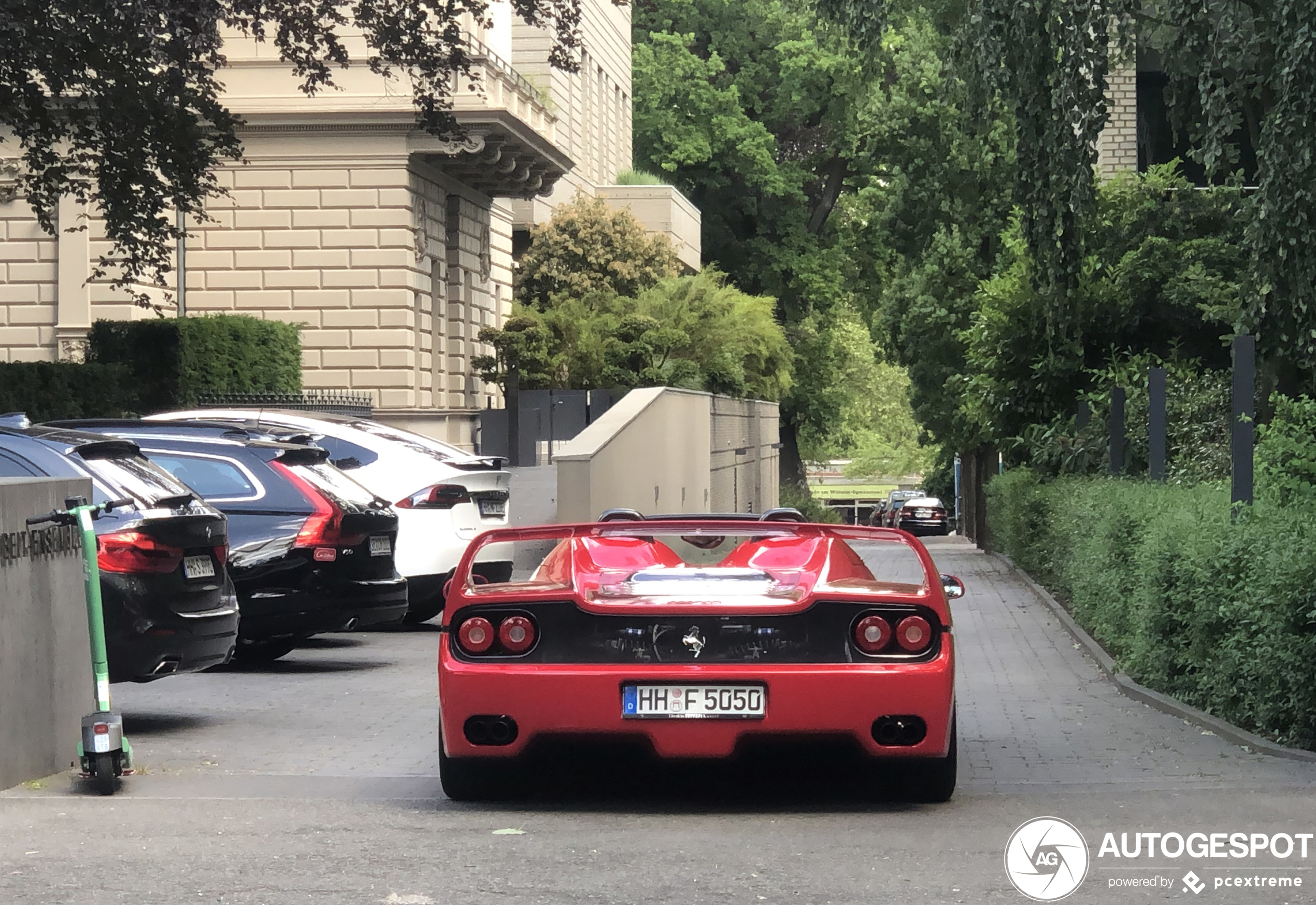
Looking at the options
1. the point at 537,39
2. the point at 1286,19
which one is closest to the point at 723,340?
the point at 537,39

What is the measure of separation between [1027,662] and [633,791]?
25.2 feet

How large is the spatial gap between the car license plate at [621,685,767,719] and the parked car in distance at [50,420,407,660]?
263 inches

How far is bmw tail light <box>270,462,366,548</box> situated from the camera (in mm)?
13938

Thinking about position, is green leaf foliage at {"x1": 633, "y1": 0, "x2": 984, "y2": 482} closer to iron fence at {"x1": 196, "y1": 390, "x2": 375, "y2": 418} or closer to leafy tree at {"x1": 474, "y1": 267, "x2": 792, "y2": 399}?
leafy tree at {"x1": 474, "y1": 267, "x2": 792, "y2": 399}

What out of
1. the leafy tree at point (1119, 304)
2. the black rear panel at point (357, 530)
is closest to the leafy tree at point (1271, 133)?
the black rear panel at point (357, 530)

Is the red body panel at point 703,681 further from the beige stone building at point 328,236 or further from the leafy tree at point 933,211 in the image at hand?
the beige stone building at point 328,236

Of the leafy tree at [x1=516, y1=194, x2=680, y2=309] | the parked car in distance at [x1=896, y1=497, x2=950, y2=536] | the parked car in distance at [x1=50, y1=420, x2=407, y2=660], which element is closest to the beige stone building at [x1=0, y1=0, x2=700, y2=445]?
the leafy tree at [x1=516, y1=194, x2=680, y2=309]

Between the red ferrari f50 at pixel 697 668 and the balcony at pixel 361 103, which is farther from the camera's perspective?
the balcony at pixel 361 103

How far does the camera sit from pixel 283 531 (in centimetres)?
1394

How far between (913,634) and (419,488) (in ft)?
32.1

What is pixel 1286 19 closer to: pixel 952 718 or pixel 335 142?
pixel 952 718

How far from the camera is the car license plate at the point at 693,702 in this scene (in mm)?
7574

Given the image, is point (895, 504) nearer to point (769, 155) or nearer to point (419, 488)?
point (769, 155)

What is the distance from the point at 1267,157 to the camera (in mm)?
13039
